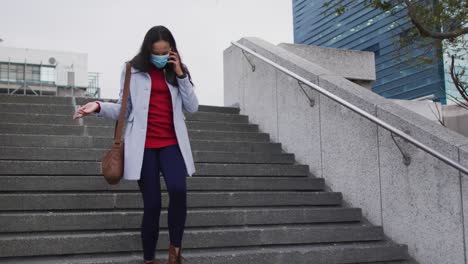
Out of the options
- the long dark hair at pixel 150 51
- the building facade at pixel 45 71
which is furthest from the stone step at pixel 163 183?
the building facade at pixel 45 71

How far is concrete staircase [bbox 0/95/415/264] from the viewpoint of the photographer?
3734 millimetres

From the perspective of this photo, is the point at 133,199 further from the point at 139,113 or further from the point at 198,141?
the point at 198,141

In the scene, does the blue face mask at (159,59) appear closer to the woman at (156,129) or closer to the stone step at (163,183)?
the woman at (156,129)

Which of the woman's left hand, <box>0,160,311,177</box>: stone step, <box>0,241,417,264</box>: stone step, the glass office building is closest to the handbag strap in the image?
the woman's left hand

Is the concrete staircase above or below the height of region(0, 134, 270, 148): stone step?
below

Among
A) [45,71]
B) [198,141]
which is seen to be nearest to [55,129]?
[198,141]

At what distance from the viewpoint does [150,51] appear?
3279mm

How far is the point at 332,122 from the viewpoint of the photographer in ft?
17.7

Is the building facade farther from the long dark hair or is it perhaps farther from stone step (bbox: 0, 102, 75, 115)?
the long dark hair

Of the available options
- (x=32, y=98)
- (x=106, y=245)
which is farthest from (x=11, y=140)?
(x=106, y=245)

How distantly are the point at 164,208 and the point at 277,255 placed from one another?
42.1 inches

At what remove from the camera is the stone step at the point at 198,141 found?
5070 millimetres

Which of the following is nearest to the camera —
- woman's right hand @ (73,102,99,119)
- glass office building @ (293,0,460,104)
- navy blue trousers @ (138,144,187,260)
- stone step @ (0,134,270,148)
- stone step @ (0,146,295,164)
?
woman's right hand @ (73,102,99,119)

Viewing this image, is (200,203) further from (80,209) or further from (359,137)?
(359,137)
